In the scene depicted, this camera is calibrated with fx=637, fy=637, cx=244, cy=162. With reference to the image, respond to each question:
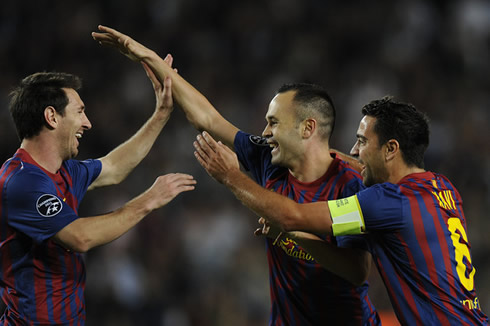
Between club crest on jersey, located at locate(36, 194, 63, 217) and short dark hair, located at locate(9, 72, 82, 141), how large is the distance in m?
0.52

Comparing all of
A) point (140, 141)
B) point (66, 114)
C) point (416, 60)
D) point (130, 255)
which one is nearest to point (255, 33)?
point (416, 60)

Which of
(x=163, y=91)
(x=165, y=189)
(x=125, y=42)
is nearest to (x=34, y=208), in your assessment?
(x=165, y=189)

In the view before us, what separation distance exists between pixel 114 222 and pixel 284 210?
1.08 meters

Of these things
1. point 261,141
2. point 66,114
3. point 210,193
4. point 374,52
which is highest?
point 374,52

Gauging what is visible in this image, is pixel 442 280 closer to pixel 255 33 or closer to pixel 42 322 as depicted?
pixel 42 322

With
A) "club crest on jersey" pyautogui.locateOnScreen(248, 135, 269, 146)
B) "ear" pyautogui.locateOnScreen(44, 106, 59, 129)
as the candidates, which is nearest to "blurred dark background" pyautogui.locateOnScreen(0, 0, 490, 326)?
"club crest on jersey" pyautogui.locateOnScreen(248, 135, 269, 146)

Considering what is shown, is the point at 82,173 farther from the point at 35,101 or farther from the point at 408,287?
the point at 408,287

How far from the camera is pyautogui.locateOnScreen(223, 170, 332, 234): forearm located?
362 centimetres

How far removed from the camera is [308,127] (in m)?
4.27

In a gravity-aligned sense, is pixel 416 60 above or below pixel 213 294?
above

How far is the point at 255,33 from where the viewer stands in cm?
1069

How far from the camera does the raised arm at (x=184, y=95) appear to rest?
185 inches

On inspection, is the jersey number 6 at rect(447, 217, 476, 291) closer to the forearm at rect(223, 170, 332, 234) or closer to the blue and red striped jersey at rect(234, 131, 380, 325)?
the blue and red striped jersey at rect(234, 131, 380, 325)

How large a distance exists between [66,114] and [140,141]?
2.62ft
